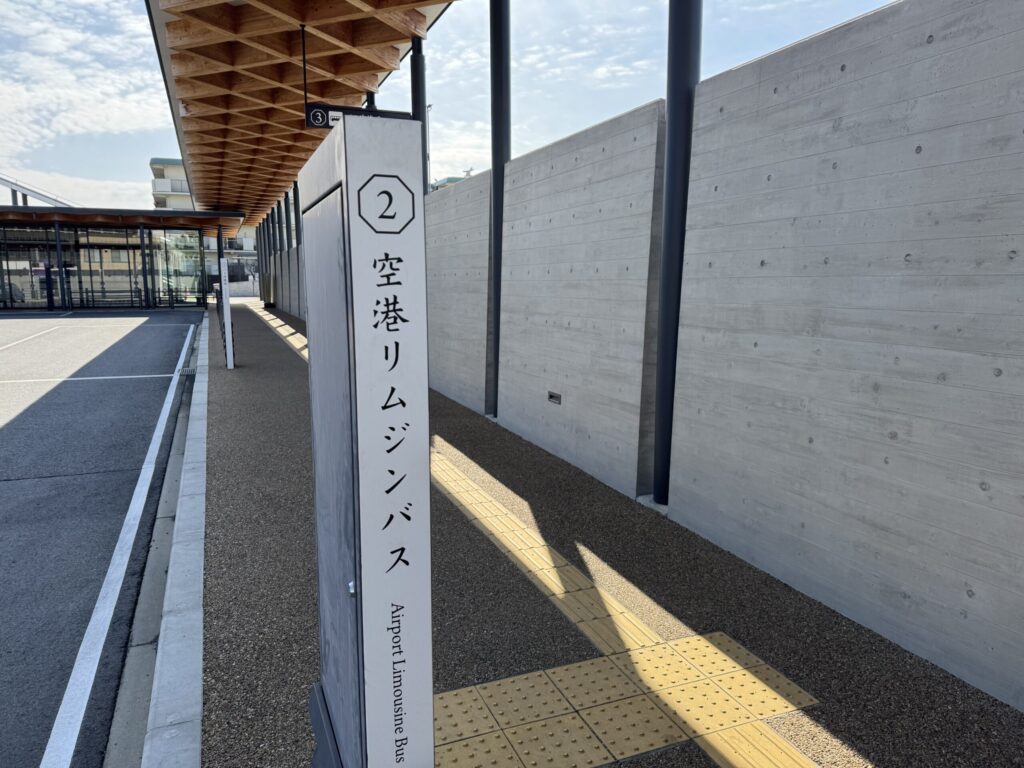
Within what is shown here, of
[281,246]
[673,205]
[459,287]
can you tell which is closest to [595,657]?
[673,205]

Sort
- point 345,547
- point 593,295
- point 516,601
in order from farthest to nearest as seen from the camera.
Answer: point 593,295, point 516,601, point 345,547

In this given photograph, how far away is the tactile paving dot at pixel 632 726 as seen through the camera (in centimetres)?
265

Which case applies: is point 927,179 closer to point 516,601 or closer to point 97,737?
point 516,601

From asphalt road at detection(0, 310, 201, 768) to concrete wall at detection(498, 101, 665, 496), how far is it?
12.1ft

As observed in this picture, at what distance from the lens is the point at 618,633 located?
3.51 metres

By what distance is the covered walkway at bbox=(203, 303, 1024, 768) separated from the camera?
266 centimetres

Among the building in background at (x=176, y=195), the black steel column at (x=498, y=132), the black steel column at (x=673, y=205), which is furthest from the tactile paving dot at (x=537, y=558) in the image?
the building in background at (x=176, y=195)

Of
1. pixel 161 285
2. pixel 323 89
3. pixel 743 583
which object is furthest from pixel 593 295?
pixel 161 285

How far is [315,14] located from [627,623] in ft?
25.7

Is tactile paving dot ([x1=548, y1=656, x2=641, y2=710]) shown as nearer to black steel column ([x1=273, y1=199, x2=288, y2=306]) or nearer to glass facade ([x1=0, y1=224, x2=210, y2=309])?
black steel column ([x1=273, y1=199, x2=288, y2=306])

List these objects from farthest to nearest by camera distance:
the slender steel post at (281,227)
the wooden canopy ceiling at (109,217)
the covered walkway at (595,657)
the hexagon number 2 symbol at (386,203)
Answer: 1. the slender steel post at (281,227)
2. the wooden canopy ceiling at (109,217)
3. the covered walkway at (595,657)
4. the hexagon number 2 symbol at (386,203)

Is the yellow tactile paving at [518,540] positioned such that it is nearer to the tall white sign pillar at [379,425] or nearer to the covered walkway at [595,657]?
the covered walkway at [595,657]

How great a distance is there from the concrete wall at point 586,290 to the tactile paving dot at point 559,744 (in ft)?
9.65

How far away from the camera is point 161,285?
32.4 meters
